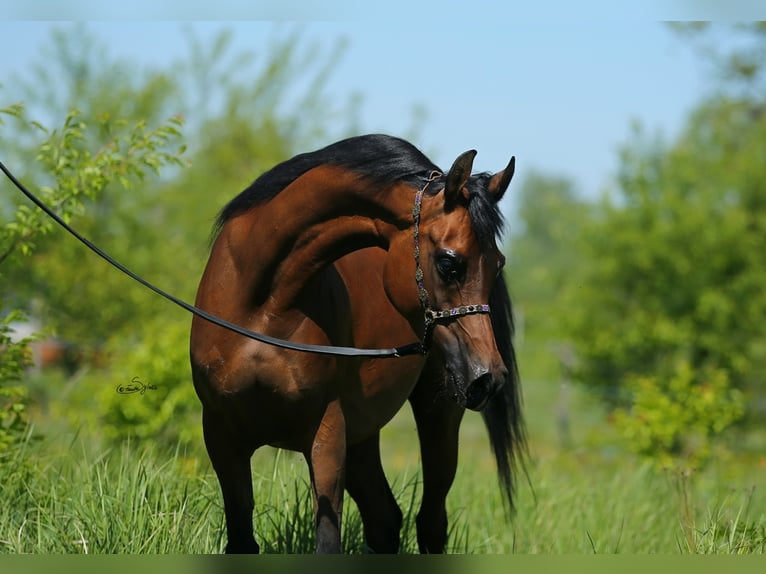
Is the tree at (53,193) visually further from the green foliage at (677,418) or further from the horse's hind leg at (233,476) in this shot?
the green foliage at (677,418)

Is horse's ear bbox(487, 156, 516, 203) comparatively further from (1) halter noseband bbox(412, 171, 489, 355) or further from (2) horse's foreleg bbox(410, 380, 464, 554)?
(2) horse's foreleg bbox(410, 380, 464, 554)

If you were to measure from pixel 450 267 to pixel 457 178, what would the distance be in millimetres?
332

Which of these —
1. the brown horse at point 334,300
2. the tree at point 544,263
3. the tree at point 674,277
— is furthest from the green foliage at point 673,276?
the brown horse at point 334,300

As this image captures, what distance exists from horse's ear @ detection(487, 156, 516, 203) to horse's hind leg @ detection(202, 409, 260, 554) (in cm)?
149

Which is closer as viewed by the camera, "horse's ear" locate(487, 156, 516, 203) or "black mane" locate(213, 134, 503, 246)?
"black mane" locate(213, 134, 503, 246)

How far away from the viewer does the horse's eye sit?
3.64 metres

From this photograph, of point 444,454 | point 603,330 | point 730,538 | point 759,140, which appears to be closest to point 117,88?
point 603,330

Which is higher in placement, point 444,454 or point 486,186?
point 486,186

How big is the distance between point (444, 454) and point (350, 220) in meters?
1.89

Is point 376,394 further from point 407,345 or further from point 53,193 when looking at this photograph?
point 53,193

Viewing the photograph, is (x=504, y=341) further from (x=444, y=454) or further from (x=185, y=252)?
(x=185, y=252)

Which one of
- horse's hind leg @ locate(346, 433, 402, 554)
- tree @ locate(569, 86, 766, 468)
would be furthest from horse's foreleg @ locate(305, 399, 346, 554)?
tree @ locate(569, 86, 766, 468)

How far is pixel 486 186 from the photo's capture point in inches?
152

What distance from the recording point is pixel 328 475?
3.97 m
